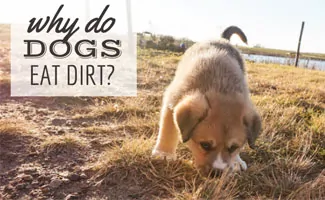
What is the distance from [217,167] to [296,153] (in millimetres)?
1406

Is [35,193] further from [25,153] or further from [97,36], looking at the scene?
[97,36]

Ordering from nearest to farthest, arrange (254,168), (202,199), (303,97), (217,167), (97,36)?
1. (202,199)
2. (217,167)
3. (254,168)
4. (303,97)
5. (97,36)

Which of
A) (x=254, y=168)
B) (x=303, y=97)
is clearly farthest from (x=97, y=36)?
(x=254, y=168)

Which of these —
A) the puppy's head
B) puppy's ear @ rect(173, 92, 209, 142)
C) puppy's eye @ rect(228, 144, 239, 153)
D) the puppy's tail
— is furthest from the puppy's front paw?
the puppy's tail

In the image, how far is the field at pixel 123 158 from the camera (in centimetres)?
269

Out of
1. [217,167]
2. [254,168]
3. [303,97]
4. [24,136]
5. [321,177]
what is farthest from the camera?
[303,97]

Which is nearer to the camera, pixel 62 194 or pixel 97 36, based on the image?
pixel 62 194

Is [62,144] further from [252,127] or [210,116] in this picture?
[252,127]

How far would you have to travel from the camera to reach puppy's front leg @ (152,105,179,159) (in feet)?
10.6

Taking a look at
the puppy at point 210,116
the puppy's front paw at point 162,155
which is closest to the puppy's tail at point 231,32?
the puppy at point 210,116

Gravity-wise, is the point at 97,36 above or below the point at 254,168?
above

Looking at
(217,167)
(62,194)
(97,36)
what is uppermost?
(97,36)

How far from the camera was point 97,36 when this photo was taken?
1473 cm

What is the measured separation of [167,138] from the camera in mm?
3270
